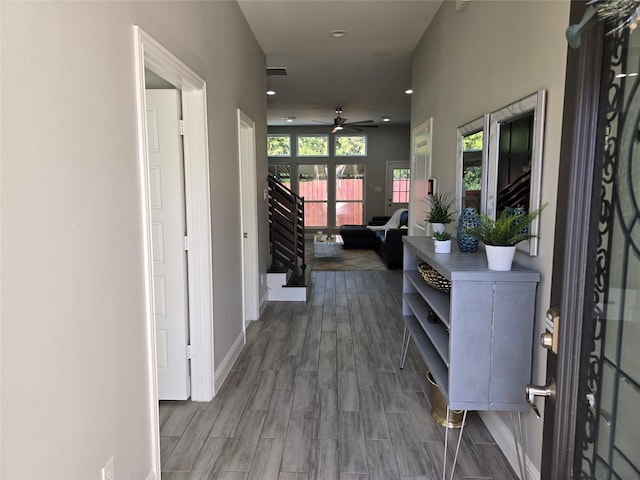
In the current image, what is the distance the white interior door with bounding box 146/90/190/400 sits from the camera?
2.66 meters

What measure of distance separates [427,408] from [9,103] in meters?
2.75

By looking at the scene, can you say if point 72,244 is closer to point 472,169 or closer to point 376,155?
point 472,169

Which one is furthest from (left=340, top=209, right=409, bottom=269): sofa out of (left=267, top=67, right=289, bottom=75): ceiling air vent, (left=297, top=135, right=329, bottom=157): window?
(left=267, top=67, right=289, bottom=75): ceiling air vent

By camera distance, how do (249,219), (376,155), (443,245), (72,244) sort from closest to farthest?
(72,244), (443,245), (249,219), (376,155)

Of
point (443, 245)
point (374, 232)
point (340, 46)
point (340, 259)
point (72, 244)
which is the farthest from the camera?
point (374, 232)

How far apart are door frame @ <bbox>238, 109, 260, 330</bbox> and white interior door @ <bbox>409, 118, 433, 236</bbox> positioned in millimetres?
1776

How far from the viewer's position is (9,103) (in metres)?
1.05

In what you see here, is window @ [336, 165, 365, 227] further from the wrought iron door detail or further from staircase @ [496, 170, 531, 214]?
the wrought iron door detail

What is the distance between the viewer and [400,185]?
11.9m

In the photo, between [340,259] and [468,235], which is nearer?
[468,235]

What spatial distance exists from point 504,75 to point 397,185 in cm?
971

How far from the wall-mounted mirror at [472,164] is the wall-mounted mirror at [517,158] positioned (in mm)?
85

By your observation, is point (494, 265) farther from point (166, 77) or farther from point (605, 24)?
point (166, 77)

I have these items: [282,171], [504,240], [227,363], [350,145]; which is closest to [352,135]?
[350,145]
